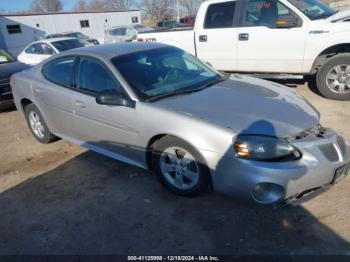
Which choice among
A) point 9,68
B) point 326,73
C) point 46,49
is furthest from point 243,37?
point 46,49

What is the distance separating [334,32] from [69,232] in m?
5.42

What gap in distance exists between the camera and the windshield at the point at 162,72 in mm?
3719

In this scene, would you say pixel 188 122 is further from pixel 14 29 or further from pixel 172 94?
pixel 14 29

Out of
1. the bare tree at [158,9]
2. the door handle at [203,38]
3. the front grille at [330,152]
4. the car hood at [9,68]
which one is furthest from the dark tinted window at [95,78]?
the bare tree at [158,9]

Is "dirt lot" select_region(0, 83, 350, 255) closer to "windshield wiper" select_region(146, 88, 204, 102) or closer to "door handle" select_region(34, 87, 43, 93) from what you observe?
"windshield wiper" select_region(146, 88, 204, 102)

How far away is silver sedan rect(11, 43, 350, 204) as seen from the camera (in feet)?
9.52

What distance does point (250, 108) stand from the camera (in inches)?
131

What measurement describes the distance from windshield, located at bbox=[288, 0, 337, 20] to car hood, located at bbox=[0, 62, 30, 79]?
6.22m

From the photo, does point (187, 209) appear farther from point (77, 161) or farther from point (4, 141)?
point (4, 141)

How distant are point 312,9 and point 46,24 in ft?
96.2

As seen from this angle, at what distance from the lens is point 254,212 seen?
324 centimetres

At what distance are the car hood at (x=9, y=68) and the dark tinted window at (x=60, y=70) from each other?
319 cm

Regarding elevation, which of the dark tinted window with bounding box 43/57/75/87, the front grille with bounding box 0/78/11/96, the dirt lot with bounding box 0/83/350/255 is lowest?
the dirt lot with bounding box 0/83/350/255

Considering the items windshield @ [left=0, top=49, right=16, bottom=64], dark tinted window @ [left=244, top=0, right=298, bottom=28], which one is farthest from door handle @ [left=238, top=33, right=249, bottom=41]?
windshield @ [left=0, top=49, right=16, bottom=64]
